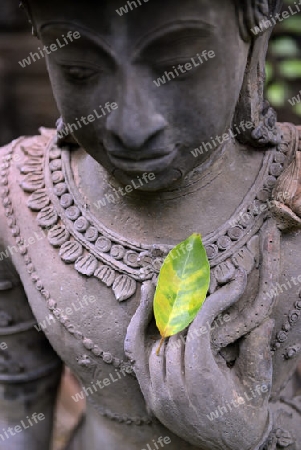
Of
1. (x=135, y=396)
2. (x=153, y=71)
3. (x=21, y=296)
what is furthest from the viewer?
(x=21, y=296)

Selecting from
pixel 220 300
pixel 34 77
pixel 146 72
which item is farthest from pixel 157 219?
pixel 34 77

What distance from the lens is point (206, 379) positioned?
0.84 metres

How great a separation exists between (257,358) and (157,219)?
0.25 m

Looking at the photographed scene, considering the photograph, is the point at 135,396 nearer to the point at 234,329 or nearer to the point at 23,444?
the point at 234,329

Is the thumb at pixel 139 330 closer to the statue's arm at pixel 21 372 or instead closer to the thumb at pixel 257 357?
the thumb at pixel 257 357

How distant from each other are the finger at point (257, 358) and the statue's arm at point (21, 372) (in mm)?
403

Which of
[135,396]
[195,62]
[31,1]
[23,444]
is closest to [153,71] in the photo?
[195,62]

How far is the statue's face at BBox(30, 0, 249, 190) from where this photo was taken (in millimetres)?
731

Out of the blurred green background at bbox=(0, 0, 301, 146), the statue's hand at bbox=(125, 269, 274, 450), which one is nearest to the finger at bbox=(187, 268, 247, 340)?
the statue's hand at bbox=(125, 269, 274, 450)

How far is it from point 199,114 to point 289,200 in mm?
214

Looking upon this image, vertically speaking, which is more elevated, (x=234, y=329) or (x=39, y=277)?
(x=39, y=277)

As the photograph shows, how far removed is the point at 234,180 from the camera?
3.18 feet

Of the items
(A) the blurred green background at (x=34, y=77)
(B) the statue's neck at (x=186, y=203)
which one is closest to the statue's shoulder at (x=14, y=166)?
(B) the statue's neck at (x=186, y=203)

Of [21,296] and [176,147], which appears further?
[21,296]
